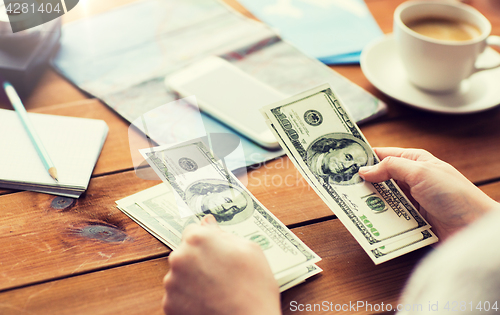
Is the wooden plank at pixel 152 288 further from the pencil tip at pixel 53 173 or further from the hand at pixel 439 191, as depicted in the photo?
the pencil tip at pixel 53 173

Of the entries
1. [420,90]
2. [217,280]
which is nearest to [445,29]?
[420,90]

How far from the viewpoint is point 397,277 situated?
0.52 m

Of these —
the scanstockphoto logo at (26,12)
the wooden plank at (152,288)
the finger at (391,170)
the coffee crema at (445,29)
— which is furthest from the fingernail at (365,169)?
the scanstockphoto logo at (26,12)

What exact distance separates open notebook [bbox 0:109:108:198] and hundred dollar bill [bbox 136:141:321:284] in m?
0.11

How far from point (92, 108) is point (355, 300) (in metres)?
0.62

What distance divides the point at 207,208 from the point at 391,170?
0.94ft

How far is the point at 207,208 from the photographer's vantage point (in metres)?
0.57

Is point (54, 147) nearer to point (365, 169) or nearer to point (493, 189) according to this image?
point (365, 169)

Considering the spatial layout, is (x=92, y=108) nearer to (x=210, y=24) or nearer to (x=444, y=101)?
(x=210, y=24)

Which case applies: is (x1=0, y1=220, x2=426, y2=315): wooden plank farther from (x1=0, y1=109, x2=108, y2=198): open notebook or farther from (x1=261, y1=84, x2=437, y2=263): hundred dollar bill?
(x1=0, y1=109, x2=108, y2=198): open notebook

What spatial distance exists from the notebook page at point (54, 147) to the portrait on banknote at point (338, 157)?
382mm

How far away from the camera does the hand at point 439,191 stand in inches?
21.3

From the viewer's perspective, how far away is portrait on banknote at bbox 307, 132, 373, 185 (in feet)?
2.04

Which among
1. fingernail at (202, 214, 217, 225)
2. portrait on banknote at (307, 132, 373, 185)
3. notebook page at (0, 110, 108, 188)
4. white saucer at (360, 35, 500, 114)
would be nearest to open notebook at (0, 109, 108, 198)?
notebook page at (0, 110, 108, 188)
